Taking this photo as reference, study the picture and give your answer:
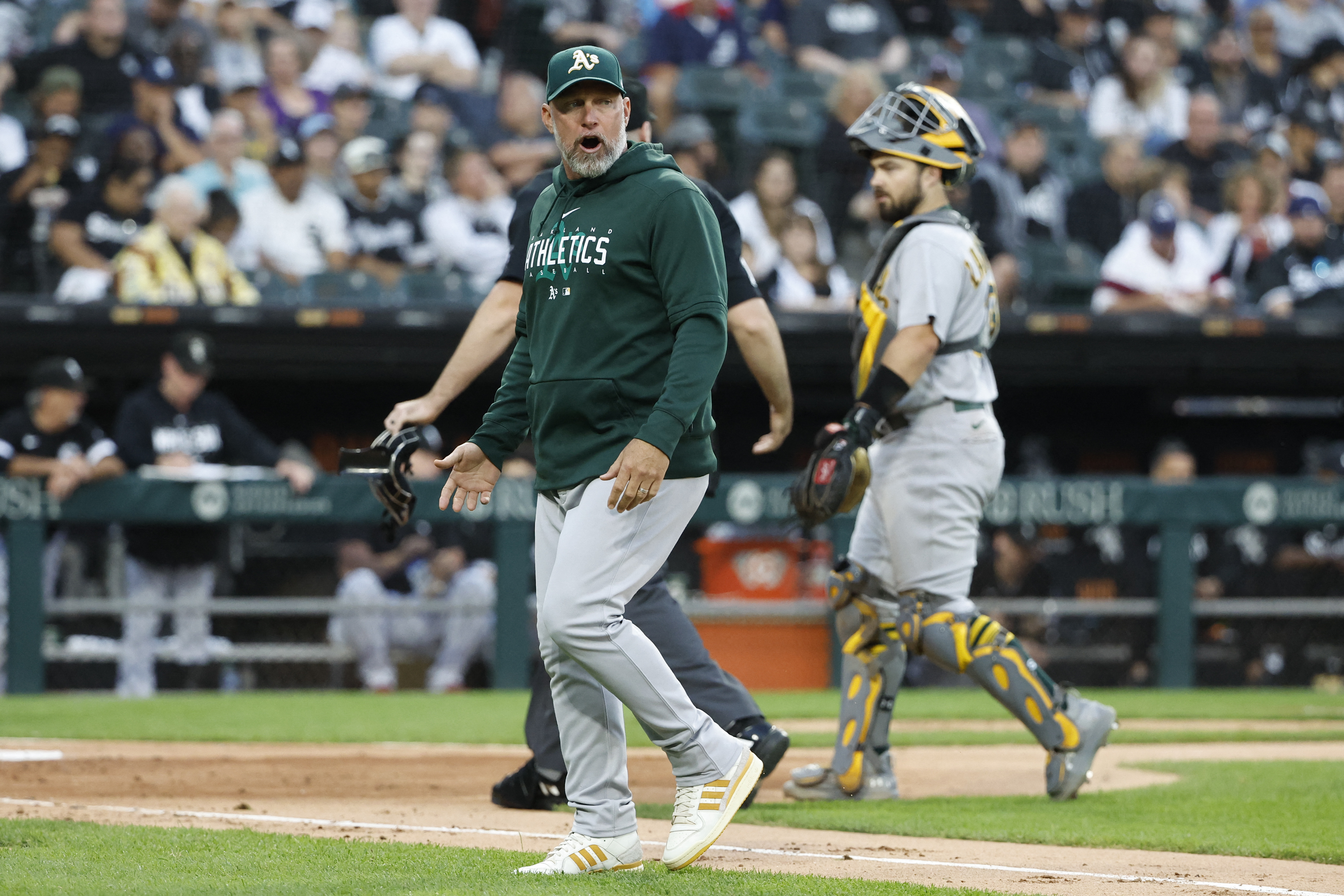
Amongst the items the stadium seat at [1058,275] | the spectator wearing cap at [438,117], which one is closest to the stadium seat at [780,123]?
the spectator wearing cap at [438,117]

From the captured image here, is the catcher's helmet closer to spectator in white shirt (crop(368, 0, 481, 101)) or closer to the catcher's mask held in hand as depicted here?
the catcher's mask held in hand

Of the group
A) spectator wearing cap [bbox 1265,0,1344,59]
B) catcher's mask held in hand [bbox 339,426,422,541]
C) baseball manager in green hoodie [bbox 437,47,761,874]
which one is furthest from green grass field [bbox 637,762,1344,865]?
spectator wearing cap [bbox 1265,0,1344,59]

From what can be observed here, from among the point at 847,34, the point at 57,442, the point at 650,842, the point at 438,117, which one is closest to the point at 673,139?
the point at 438,117

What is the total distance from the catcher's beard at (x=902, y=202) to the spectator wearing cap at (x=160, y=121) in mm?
6373

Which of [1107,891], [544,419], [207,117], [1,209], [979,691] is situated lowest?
[979,691]

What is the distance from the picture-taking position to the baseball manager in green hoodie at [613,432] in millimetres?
3076

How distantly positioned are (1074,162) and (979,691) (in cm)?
504

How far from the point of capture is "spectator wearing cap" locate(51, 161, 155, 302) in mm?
9289

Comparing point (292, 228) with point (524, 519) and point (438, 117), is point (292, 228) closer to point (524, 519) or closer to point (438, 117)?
point (438, 117)

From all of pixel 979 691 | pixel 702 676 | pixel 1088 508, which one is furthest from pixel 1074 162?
pixel 702 676

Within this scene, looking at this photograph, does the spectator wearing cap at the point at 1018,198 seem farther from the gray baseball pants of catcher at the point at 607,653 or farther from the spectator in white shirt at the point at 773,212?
the gray baseball pants of catcher at the point at 607,653

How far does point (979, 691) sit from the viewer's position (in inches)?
335

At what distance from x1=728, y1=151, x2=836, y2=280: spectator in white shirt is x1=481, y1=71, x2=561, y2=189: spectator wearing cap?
133cm

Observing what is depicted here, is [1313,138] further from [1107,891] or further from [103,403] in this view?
[1107,891]
